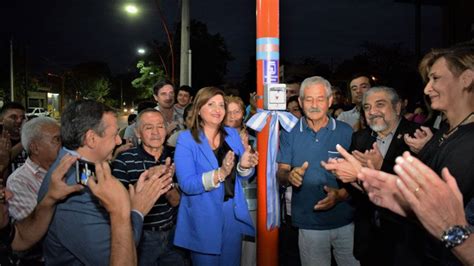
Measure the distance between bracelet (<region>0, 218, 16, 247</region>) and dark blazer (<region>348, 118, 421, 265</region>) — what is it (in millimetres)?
2762

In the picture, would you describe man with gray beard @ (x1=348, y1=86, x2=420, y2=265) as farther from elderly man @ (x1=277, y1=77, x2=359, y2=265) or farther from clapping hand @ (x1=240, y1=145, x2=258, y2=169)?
clapping hand @ (x1=240, y1=145, x2=258, y2=169)

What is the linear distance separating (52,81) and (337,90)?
240ft

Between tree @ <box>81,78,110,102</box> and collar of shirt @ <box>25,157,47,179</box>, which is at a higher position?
tree @ <box>81,78,110,102</box>

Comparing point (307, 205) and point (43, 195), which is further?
point (307, 205)

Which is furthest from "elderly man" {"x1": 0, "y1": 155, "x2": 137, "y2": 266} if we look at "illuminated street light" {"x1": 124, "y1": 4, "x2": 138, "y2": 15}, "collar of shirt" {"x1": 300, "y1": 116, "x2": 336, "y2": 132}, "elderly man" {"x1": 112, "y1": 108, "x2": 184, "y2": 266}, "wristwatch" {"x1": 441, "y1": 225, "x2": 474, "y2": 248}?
"illuminated street light" {"x1": 124, "y1": 4, "x2": 138, "y2": 15}

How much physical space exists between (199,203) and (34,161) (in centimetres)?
160

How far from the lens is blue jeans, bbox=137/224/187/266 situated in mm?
3619

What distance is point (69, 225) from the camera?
238 cm

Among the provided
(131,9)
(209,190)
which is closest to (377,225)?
(209,190)

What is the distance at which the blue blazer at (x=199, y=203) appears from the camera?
11.1ft

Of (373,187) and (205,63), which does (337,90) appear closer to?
(373,187)

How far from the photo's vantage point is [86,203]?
2.45 m

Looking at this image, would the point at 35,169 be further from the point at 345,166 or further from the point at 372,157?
the point at 372,157

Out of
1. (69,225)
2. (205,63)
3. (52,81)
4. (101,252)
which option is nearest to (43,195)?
(69,225)
